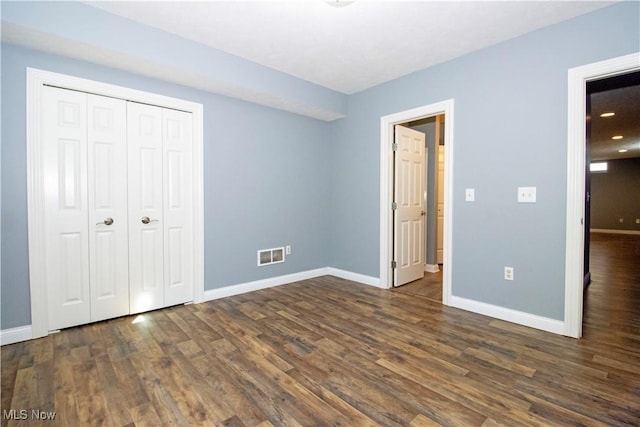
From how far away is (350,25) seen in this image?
8.11 feet

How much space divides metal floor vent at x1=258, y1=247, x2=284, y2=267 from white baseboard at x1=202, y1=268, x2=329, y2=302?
8.7 inches

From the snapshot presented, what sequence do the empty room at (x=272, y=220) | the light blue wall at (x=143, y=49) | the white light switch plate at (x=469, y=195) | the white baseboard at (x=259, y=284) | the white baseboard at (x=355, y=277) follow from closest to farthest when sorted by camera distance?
1. the empty room at (x=272, y=220)
2. the light blue wall at (x=143, y=49)
3. the white light switch plate at (x=469, y=195)
4. the white baseboard at (x=259, y=284)
5. the white baseboard at (x=355, y=277)

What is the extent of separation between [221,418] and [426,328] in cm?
181

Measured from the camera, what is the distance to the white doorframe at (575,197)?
2350 millimetres

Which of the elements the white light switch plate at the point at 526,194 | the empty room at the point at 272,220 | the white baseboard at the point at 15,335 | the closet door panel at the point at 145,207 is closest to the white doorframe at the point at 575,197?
the empty room at the point at 272,220

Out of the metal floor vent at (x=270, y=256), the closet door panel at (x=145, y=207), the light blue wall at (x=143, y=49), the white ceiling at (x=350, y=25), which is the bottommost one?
the metal floor vent at (x=270, y=256)

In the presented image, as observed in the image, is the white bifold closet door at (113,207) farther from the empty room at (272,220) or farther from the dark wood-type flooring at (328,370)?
the dark wood-type flooring at (328,370)

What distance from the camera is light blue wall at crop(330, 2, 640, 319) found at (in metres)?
2.39

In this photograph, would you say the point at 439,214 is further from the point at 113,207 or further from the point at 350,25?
the point at 113,207

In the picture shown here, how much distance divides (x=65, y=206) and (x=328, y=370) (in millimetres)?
2587

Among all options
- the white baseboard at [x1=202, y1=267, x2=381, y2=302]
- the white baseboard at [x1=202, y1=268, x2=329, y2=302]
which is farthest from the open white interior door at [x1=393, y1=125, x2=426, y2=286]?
the white baseboard at [x1=202, y1=268, x2=329, y2=302]

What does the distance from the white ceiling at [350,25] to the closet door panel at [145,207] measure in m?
0.89

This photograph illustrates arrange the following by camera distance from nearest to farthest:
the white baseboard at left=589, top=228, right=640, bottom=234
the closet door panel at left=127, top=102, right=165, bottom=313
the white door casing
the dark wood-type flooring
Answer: the dark wood-type flooring, the closet door panel at left=127, top=102, right=165, bottom=313, the white door casing, the white baseboard at left=589, top=228, right=640, bottom=234

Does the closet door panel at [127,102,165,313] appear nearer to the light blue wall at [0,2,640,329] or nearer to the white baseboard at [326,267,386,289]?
the light blue wall at [0,2,640,329]
